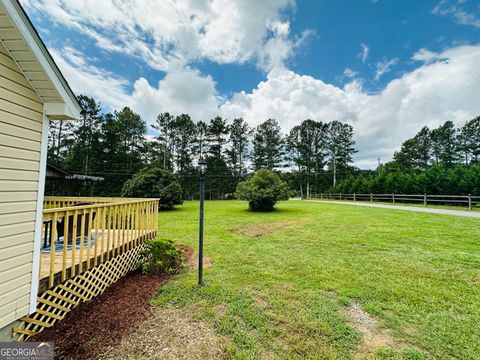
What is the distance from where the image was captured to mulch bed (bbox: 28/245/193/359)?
2139mm

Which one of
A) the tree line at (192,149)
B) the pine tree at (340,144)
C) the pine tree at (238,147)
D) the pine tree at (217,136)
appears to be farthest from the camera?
the pine tree at (238,147)

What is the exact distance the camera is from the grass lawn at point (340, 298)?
2143 millimetres

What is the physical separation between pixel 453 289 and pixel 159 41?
14.2 meters

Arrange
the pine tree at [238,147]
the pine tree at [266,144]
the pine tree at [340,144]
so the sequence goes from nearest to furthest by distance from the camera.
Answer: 1. the pine tree at [340,144]
2. the pine tree at [238,147]
3. the pine tree at [266,144]

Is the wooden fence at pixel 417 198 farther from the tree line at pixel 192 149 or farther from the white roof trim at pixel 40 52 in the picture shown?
the white roof trim at pixel 40 52

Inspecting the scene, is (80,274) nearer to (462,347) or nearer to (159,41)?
(462,347)

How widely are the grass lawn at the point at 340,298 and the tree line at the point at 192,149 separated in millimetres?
26220

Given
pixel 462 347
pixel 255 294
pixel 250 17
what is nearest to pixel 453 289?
pixel 462 347

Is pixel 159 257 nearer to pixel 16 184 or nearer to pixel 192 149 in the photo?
pixel 16 184

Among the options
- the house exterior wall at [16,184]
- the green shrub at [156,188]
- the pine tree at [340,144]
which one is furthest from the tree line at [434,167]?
the house exterior wall at [16,184]

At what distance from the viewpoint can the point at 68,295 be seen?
2.92m

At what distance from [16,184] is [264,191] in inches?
482

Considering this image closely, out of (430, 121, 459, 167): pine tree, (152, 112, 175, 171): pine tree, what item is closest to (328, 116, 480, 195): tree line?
(430, 121, 459, 167): pine tree

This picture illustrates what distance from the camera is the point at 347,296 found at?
3141 mm
